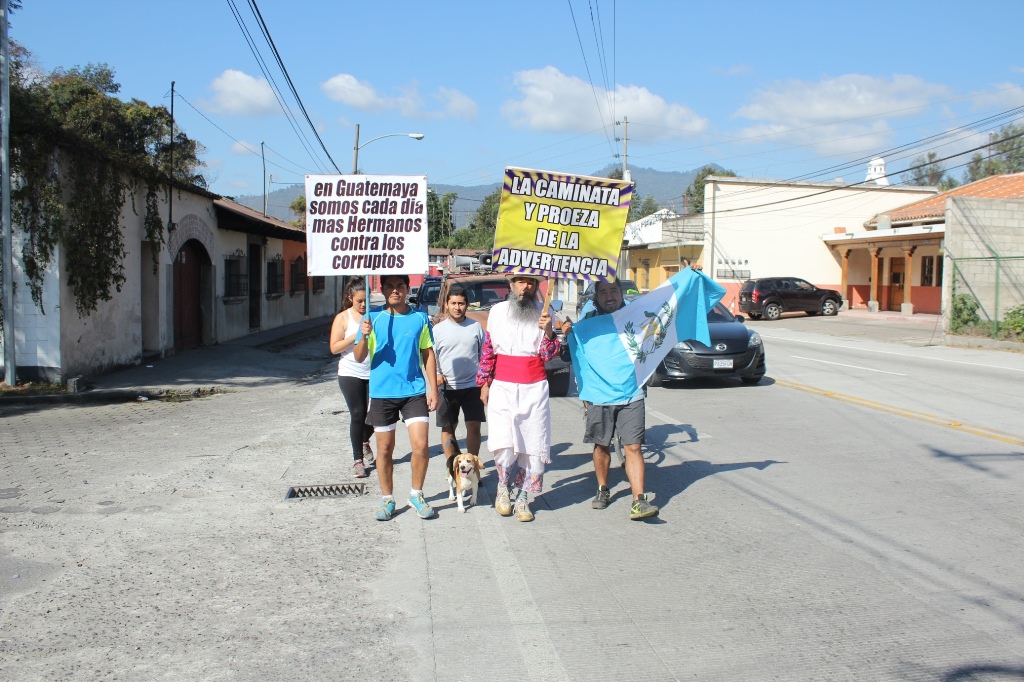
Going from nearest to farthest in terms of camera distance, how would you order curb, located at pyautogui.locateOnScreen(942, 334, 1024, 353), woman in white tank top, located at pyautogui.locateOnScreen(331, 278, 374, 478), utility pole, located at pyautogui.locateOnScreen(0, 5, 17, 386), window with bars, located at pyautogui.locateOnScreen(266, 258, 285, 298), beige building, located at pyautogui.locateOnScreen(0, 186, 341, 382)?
woman in white tank top, located at pyautogui.locateOnScreen(331, 278, 374, 478) < utility pole, located at pyautogui.locateOnScreen(0, 5, 17, 386) < beige building, located at pyautogui.locateOnScreen(0, 186, 341, 382) < curb, located at pyautogui.locateOnScreen(942, 334, 1024, 353) < window with bars, located at pyautogui.locateOnScreen(266, 258, 285, 298)

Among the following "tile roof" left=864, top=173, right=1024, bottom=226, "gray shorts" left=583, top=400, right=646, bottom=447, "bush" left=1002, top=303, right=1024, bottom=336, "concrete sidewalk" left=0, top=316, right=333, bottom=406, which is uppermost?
"tile roof" left=864, top=173, right=1024, bottom=226

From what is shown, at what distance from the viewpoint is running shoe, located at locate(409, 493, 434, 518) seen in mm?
6211

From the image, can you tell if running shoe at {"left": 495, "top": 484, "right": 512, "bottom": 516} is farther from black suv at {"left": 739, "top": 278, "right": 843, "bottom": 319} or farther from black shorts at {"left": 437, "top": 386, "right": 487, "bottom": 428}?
black suv at {"left": 739, "top": 278, "right": 843, "bottom": 319}

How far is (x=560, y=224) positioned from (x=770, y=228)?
128 feet

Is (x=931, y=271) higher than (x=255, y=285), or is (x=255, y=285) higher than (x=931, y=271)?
(x=931, y=271)

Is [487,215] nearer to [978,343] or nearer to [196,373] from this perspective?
[978,343]

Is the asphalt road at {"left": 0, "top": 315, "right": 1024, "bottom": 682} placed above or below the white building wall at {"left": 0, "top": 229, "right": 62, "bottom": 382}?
below

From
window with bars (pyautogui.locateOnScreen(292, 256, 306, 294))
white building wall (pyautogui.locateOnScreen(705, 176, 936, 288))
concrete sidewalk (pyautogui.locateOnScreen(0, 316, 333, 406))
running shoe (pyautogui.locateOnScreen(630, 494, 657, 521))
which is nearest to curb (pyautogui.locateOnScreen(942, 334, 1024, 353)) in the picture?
concrete sidewalk (pyautogui.locateOnScreen(0, 316, 333, 406))

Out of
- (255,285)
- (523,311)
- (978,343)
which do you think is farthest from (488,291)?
(978,343)

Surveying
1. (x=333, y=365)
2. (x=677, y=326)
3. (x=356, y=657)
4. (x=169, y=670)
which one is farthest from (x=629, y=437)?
(x=333, y=365)

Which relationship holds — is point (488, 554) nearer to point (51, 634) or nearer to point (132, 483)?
point (51, 634)

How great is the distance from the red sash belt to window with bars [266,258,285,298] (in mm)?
21580

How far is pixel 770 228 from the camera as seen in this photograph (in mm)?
42750

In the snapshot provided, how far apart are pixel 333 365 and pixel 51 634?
13702 mm
